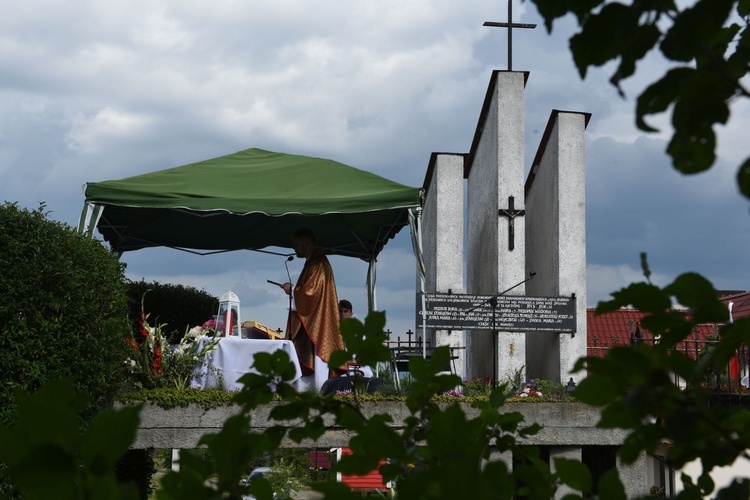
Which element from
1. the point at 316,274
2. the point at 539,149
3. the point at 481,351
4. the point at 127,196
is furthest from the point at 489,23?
the point at 127,196

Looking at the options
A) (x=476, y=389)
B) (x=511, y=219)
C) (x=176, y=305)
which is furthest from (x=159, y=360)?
(x=511, y=219)

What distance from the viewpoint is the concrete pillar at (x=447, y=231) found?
1507cm

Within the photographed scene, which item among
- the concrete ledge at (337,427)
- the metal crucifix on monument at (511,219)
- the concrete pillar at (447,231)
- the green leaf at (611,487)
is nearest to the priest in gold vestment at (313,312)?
the concrete ledge at (337,427)

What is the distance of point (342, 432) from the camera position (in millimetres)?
8766

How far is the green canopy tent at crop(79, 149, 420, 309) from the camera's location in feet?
32.9

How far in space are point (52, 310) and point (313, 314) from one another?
3838 millimetres

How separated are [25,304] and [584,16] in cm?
696

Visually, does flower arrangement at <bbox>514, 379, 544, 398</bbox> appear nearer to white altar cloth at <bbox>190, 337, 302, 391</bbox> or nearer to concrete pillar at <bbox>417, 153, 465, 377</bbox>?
white altar cloth at <bbox>190, 337, 302, 391</bbox>

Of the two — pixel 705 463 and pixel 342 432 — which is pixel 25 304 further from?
pixel 705 463

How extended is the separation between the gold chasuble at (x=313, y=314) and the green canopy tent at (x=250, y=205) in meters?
0.73

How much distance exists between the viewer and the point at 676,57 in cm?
86

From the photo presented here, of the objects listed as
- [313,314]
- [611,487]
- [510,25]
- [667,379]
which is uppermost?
[510,25]

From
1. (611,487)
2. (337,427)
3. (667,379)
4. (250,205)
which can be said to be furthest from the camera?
(250,205)

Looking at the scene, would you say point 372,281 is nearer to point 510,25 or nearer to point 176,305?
point 176,305
